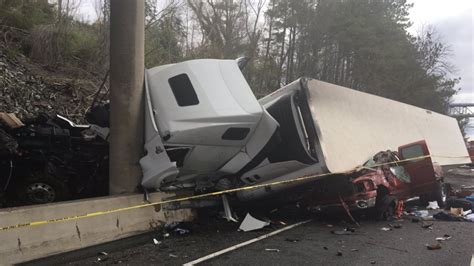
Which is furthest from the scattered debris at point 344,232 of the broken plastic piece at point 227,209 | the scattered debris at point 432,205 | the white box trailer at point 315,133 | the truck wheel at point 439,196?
the scattered debris at point 432,205

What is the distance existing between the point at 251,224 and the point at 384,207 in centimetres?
282

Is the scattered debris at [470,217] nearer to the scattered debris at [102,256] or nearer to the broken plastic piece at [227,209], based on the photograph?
the broken plastic piece at [227,209]

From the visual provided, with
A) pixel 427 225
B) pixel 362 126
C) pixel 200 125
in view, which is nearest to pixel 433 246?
pixel 427 225

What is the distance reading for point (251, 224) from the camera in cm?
816

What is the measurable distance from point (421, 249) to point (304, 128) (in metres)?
2.89

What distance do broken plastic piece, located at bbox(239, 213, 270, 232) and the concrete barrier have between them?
129cm

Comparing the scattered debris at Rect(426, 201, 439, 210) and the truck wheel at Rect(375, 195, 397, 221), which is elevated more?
the truck wheel at Rect(375, 195, 397, 221)

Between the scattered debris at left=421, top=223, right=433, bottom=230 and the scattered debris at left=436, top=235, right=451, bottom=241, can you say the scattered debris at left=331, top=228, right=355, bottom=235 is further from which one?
the scattered debris at left=421, top=223, right=433, bottom=230

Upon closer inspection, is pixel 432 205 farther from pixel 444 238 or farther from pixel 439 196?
pixel 444 238

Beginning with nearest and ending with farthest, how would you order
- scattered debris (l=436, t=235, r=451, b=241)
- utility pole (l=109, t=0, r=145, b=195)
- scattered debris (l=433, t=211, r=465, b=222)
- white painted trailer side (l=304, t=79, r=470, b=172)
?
scattered debris (l=436, t=235, r=451, b=241) < utility pole (l=109, t=0, r=145, b=195) < white painted trailer side (l=304, t=79, r=470, b=172) < scattered debris (l=433, t=211, r=465, b=222)

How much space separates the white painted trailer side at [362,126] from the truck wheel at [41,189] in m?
4.60

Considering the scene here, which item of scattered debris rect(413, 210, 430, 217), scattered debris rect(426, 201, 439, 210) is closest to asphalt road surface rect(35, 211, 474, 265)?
scattered debris rect(413, 210, 430, 217)

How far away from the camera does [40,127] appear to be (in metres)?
8.03

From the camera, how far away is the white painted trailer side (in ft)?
29.2
